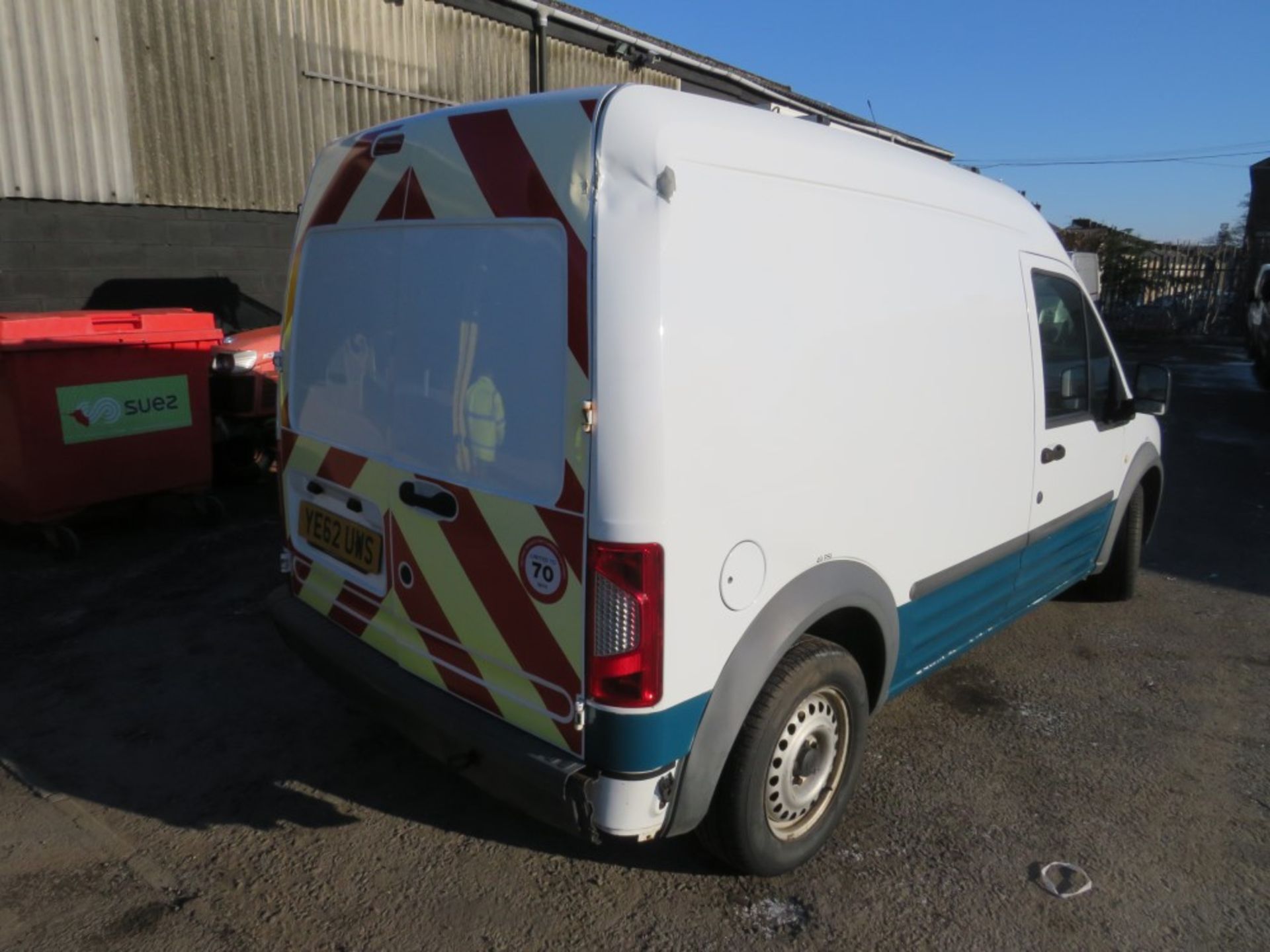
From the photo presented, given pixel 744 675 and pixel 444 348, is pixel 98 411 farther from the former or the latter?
pixel 744 675

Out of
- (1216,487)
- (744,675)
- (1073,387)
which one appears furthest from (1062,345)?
(1216,487)

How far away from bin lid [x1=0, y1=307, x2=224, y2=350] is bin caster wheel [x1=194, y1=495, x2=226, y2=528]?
1073mm

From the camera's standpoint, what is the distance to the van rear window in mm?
2371

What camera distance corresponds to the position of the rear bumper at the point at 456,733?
7.95 ft

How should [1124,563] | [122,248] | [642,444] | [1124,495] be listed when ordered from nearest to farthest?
[642,444] → [1124,495] → [1124,563] → [122,248]

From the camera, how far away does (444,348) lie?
2.62 meters

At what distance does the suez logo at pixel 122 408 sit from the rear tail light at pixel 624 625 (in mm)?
4539

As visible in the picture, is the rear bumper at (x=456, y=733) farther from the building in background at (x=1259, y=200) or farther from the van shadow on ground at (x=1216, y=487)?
the building in background at (x=1259, y=200)

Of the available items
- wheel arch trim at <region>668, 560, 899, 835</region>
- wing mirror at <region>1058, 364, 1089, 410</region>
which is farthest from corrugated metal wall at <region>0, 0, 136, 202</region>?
wing mirror at <region>1058, 364, 1089, 410</region>

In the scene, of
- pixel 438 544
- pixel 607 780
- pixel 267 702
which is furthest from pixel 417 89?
pixel 607 780

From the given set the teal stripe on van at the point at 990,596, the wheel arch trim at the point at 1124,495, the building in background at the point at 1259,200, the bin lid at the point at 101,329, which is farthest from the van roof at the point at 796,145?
the building in background at the point at 1259,200

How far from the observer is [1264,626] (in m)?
5.02

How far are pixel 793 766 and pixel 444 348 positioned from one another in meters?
1.60

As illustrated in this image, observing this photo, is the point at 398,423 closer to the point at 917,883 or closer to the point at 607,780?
the point at 607,780
